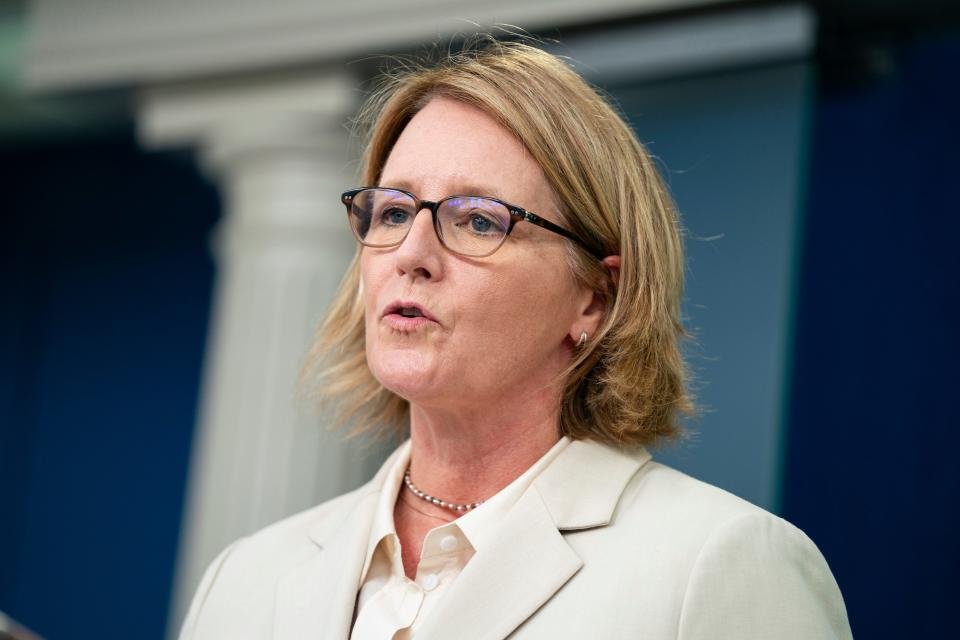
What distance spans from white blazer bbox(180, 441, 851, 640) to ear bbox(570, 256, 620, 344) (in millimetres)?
154

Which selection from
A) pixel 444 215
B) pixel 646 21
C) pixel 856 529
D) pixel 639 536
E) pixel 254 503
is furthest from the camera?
pixel 254 503

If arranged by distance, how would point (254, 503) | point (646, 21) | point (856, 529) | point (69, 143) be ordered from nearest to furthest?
point (856, 529)
point (646, 21)
point (254, 503)
point (69, 143)

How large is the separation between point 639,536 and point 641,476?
5.5 inches

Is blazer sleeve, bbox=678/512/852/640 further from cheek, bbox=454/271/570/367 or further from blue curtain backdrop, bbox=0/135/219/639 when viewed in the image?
blue curtain backdrop, bbox=0/135/219/639

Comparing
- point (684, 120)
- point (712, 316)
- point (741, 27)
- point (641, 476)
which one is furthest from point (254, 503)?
point (641, 476)

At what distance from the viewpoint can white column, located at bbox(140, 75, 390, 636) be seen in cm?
338

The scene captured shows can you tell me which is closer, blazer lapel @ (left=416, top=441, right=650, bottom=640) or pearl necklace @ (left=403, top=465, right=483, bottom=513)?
blazer lapel @ (left=416, top=441, right=650, bottom=640)

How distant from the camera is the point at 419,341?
141cm

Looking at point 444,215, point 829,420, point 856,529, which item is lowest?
point 856,529

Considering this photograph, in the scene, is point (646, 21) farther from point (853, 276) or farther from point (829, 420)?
point (829, 420)

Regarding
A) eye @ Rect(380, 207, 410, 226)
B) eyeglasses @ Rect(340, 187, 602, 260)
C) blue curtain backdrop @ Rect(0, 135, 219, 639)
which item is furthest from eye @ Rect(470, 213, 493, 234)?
blue curtain backdrop @ Rect(0, 135, 219, 639)

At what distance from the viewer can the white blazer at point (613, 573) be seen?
1230 mm

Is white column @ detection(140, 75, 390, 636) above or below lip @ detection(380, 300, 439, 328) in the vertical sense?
below

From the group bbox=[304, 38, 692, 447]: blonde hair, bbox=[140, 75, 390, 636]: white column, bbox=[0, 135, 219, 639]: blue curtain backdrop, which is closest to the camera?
bbox=[304, 38, 692, 447]: blonde hair
